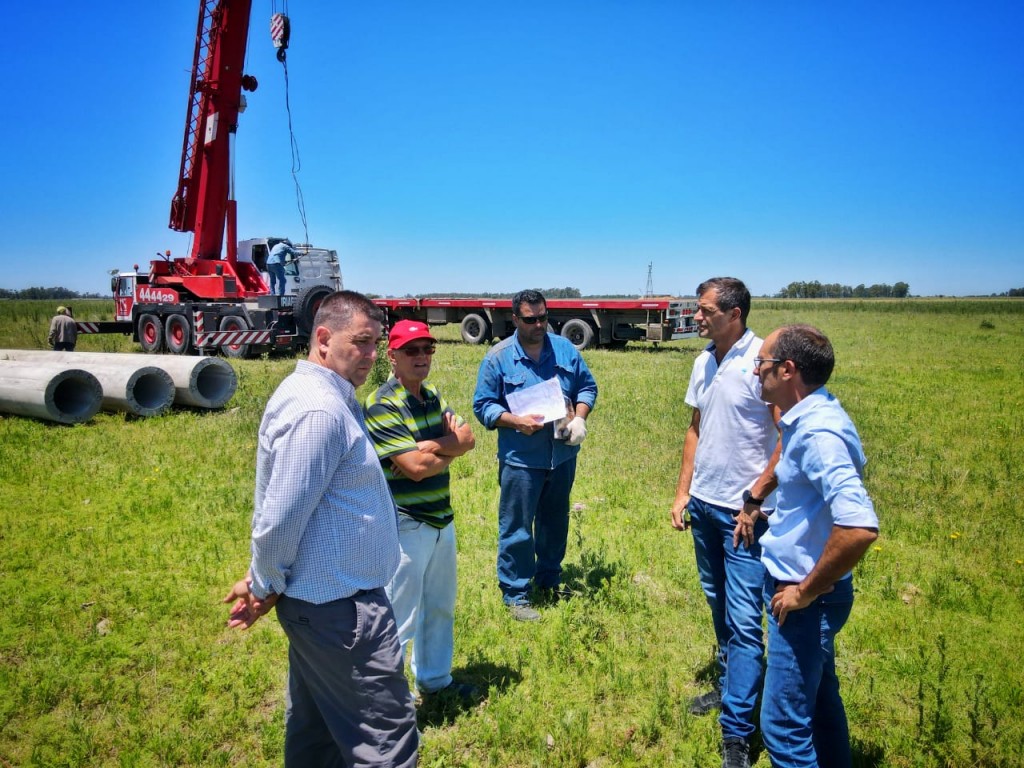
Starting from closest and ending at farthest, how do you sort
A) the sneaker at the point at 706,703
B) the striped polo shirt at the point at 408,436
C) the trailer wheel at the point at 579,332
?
the striped polo shirt at the point at 408,436 < the sneaker at the point at 706,703 < the trailer wheel at the point at 579,332

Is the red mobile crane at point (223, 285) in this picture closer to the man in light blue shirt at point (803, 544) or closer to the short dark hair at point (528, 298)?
the short dark hair at point (528, 298)

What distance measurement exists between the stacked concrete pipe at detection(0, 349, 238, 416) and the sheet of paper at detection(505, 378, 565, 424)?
728 centimetres

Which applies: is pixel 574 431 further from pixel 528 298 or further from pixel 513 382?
pixel 528 298

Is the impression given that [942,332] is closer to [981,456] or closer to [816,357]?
[981,456]

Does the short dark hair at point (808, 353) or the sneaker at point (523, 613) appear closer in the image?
the short dark hair at point (808, 353)

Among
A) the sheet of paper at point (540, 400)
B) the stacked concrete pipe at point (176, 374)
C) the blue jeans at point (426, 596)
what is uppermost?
the sheet of paper at point (540, 400)

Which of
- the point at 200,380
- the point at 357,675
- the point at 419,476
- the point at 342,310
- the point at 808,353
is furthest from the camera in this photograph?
the point at 200,380

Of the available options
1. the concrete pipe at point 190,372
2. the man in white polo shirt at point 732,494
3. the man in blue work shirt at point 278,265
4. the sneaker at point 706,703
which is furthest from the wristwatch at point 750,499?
the man in blue work shirt at point 278,265

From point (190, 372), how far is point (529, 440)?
739 cm

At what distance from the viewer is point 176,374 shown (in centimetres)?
954

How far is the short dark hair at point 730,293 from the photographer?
2.97 metres

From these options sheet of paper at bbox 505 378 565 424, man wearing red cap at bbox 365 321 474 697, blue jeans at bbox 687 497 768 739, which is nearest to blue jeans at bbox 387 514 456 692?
man wearing red cap at bbox 365 321 474 697

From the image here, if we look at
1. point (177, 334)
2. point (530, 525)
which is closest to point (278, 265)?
point (177, 334)

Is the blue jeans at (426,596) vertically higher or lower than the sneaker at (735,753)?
higher
